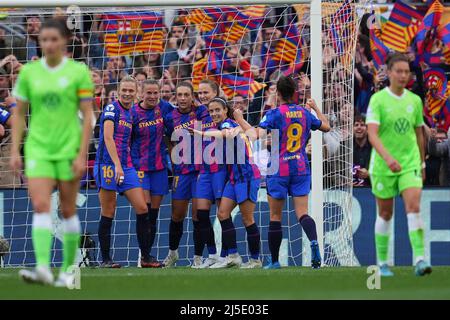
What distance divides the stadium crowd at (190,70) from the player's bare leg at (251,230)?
7.12 feet

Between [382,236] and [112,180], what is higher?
[112,180]

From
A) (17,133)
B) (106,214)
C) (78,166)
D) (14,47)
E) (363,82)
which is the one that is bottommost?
(106,214)

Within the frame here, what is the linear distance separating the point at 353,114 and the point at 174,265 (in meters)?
3.43

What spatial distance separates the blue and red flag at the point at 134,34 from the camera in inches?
647

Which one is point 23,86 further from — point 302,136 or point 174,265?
point 174,265

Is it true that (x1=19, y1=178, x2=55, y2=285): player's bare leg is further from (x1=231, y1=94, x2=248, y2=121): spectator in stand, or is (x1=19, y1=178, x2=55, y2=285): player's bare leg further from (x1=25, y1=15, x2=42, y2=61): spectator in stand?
(x1=25, y1=15, x2=42, y2=61): spectator in stand

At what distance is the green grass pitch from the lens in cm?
962

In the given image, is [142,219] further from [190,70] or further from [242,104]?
[190,70]

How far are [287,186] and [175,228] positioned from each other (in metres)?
Result: 1.98

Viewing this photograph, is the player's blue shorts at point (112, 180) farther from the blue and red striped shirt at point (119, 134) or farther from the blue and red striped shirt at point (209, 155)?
the blue and red striped shirt at point (209, 155)

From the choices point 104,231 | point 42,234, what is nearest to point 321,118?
point 104,231

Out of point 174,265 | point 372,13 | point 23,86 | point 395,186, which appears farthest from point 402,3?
point 23,86

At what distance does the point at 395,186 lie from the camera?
10797 millimetres

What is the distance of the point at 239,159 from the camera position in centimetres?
1399
